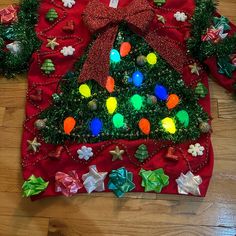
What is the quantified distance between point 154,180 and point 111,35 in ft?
1.64

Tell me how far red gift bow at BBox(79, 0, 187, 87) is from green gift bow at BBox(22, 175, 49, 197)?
0.34m

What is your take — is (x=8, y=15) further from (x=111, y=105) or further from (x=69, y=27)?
(x=111, y=105)

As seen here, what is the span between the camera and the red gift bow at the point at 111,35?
1.28m

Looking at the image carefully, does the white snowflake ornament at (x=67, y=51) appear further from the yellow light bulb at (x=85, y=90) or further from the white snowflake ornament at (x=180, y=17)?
the white snowflake ornament at (x=180, y=17)

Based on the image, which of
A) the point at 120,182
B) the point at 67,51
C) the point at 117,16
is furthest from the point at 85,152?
the point at 117,16

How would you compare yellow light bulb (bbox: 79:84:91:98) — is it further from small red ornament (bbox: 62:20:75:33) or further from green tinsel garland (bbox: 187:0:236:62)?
green tinsel garland (bbox: 187:0:236:62)

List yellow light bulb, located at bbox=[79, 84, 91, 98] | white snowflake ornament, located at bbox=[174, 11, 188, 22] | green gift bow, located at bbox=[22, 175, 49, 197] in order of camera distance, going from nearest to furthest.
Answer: green gift bow, located at bbox=[22, 175, 49, 197] < yellow light bulb, located at bbox=[79, 84, 91, 98] < white snowflake ornament, located at bbox=[174, 11, 188, 22]

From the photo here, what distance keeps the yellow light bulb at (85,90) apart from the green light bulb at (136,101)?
138 mm

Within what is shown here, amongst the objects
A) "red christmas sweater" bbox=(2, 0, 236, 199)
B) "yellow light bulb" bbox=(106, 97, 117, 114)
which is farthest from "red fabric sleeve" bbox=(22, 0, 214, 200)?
"yellow light bulb" bbox=(106, 97, 117, 114)

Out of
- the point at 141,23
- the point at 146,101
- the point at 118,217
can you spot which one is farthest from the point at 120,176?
the point at 141,23

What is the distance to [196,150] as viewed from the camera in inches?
47.2

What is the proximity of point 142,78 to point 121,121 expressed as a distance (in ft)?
0.53

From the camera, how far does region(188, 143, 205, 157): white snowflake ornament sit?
1196mm

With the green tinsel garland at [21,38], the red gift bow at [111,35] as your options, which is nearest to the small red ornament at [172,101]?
the red gift bow at [111,35]
